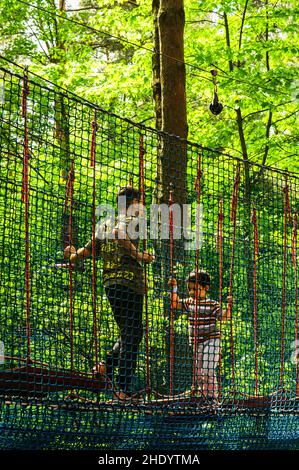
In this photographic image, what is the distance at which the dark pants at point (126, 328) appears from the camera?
15.0 ft

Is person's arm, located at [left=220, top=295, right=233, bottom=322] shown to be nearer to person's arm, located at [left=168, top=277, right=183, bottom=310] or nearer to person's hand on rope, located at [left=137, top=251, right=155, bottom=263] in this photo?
person's arm, located at [left=168, top=277, right=183, bottom=310]

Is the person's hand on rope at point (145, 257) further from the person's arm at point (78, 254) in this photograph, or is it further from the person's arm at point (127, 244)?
the person's arm at point (78, 254)

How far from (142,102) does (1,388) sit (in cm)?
1091

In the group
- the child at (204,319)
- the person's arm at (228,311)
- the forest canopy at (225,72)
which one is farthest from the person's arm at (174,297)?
the forest canopy at (225,72)

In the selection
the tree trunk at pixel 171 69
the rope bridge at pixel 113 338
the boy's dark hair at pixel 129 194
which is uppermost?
the tree trunk at pixel 171 69

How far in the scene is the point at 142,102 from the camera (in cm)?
1416

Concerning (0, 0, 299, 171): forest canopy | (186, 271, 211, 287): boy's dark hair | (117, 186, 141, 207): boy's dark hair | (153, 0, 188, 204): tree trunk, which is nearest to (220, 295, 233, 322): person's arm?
(186, 271, 211, 287): boy's dark hair

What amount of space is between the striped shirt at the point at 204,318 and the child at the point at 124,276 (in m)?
0.44

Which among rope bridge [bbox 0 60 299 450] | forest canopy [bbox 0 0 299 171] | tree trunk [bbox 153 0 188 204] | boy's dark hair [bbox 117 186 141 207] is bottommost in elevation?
rope bridge [bbox 0 60 299 450]

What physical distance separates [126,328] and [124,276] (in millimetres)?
309

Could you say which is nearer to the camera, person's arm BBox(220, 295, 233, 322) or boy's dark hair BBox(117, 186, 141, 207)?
boy's dark hair BBox(117, 186, 141, 207)

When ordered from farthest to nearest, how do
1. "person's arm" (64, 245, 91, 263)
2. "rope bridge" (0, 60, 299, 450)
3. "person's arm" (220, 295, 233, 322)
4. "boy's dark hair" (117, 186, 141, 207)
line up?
"person's arm" (220, 295, 233, 322) < "boy's dark hair" (117, 186, 141, 207) < "person's arm" (64, 245, 91, 263) < "rope bridge" (0, 60, 299, 450)

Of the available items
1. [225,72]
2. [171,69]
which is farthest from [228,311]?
[225,72]

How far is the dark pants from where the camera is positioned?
180 inches
